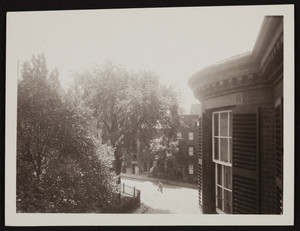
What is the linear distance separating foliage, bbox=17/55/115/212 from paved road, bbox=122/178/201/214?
41cm

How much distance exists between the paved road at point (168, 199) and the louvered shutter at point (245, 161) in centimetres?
48

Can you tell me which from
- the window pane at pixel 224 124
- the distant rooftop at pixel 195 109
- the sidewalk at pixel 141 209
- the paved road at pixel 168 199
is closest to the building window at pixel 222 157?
the window pane at pixel 224 124

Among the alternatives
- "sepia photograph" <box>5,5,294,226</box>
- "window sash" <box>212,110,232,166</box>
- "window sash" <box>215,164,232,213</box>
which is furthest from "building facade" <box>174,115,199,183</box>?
"window sash" <box>215,164,232,213</box>

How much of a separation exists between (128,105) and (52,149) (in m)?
1.06

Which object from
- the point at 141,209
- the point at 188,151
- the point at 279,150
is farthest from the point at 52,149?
the point at 279,150

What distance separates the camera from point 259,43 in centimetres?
258

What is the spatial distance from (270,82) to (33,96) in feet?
8.90

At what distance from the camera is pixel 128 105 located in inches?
127

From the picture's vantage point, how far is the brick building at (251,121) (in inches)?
108

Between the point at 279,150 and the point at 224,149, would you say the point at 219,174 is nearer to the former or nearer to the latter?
the point at 224,149

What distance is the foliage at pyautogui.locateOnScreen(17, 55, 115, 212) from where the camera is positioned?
3.12 m

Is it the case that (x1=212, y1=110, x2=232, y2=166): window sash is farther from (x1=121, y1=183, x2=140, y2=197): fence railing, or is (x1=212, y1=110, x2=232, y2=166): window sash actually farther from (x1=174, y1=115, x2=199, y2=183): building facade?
(x1=121, y1=183, x2=140, y2=197): fence railing
